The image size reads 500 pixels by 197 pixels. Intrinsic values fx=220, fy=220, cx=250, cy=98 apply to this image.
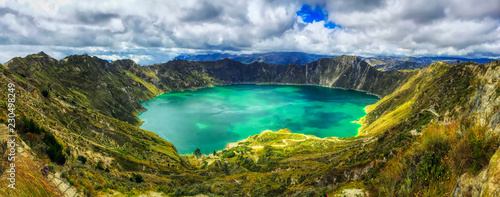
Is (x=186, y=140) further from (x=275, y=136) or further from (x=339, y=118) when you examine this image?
(x=339, y=118)

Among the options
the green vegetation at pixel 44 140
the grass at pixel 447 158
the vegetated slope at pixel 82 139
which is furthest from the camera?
the vegetated slope at pixel 82 139

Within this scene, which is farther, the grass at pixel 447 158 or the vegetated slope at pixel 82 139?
the vegetated slope at pixel 82 139

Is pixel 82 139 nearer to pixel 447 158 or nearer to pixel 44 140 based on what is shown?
pixel 44 140

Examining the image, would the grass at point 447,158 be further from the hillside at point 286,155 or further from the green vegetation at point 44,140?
the green vegetation at point 44,140

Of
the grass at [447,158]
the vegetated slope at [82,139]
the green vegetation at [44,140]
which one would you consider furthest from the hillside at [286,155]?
the vegetated slope at [82,139]

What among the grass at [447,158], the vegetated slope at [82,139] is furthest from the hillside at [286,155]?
the vegetated slope at [82,139]

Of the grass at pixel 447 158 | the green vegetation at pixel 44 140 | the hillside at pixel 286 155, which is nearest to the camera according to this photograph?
the grass at pixel 447 158

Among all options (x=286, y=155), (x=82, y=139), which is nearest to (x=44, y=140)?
(x=82, y=139)

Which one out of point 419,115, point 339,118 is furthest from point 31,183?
point 339,118

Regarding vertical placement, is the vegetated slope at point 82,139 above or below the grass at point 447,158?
below

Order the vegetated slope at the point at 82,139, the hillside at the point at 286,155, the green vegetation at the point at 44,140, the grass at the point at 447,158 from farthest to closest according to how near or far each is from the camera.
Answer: the vegetated slope at the point at 82,139 → the green vegetation at the point at 44,140 → the hillside at the point at 286,155 → the grass at the point at 447,158

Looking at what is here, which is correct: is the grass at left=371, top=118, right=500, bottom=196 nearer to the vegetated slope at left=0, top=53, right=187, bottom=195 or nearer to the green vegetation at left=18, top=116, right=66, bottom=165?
the vegetated slope at left=0, top=53, right=187, bottom=195
